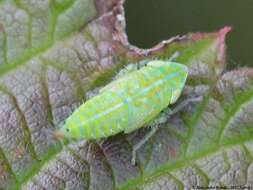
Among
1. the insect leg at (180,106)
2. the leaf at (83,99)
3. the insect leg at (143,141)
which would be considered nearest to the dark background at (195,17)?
the leaf at (83,99)

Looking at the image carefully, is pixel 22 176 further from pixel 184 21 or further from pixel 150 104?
pixel 184 21

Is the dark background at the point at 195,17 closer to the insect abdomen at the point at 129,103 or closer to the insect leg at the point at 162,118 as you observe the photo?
the insect abdomen at the point at 129,103

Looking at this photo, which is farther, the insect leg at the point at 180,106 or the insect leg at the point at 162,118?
the insect leg at the point at 180,106

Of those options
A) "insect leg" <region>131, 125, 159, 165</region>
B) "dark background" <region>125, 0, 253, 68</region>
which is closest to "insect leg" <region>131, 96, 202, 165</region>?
"insect leg" <region>131, 125, 159, 165</region>

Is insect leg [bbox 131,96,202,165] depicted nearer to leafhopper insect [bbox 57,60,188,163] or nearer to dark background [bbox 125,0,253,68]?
leafhopper insect [bbox 57,60,188,163]

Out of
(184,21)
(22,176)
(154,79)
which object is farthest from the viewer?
(184,21)

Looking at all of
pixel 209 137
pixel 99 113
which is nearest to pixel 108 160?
pixel 99 113

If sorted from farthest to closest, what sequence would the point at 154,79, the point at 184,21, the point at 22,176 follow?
the point at 184,21
the point at 154,79
the point at 22,176
